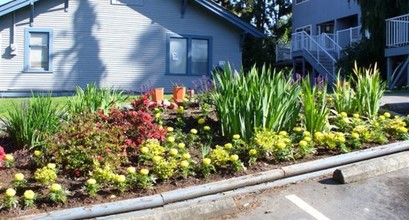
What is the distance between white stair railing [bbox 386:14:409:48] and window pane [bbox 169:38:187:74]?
7.97 meters

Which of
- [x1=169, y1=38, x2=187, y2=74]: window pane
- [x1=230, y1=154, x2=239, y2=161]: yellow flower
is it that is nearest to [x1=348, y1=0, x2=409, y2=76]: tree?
[x1=169, y1=38, x2=187, y2=74]: window pane

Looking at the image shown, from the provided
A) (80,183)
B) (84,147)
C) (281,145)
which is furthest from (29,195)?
(281,145)

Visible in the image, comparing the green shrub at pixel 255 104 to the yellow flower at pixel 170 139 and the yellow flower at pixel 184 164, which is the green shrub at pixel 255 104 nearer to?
the yellow flower at pixel 170 139

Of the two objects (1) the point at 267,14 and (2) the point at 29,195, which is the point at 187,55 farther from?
(1) the point at 267,14

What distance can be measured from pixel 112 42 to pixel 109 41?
12 centimetres

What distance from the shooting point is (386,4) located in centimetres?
1919

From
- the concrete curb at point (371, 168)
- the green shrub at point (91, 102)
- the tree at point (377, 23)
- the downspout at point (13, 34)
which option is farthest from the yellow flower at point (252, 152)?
→ the tree at point (377, 23)

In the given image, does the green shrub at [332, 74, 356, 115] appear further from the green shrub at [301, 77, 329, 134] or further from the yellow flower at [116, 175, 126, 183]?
the yellow flower at [116, 175, 126, 183]

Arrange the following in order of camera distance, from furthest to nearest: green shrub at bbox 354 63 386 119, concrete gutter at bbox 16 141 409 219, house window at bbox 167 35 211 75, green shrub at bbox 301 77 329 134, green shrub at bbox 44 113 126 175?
house window at bbox 167 35 211 75, green shrub at bbox 354 63 386 119, green shrub at bbox 301 77 329 134, green shrub at bbox 44 113 126 175, concrete gutter at bbox 16 141 409 219

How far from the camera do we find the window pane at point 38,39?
1752 cm

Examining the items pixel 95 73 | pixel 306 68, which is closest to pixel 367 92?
pixel 95 73

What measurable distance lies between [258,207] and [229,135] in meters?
1.78

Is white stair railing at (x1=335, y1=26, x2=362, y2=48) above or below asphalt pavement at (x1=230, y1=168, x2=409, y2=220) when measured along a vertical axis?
above

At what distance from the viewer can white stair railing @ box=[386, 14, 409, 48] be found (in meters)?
17.6
